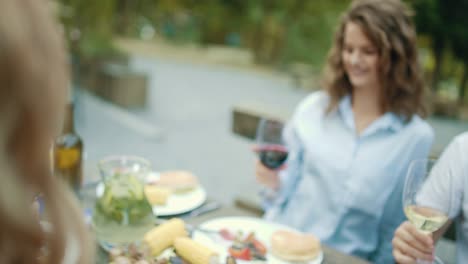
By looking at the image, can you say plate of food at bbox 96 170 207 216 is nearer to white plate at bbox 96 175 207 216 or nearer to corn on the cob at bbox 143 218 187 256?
white plate at bbox 96 175 207 216

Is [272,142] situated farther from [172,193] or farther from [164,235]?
[164,235]

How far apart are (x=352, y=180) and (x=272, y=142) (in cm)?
44

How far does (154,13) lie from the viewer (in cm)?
1486

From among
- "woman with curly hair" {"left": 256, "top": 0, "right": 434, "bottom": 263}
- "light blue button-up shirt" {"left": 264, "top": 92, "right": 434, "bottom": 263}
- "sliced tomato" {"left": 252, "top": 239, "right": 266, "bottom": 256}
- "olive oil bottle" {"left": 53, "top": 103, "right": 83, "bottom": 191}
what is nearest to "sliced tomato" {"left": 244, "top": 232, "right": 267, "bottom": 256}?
"sliced tomato" {"left": 252, "top": 239, "right": 266, "bottom": 256}

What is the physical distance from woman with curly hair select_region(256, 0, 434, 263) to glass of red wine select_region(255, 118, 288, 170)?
0.10 meters

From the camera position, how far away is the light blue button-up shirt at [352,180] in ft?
6.11

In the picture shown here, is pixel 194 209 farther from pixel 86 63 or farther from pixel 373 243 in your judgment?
pixel 86 63

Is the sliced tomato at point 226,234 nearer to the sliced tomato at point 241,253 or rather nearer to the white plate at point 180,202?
the sliced tomato at point 241,253

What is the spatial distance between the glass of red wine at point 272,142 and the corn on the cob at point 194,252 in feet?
1.63

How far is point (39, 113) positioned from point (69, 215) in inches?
4.8

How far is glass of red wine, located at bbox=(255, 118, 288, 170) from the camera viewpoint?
1.65 m

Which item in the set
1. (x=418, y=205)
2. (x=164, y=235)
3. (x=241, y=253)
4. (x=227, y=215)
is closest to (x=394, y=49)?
(x=418, y=205)

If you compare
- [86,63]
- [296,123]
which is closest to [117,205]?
[296,123]

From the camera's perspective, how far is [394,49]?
188 centimetres
